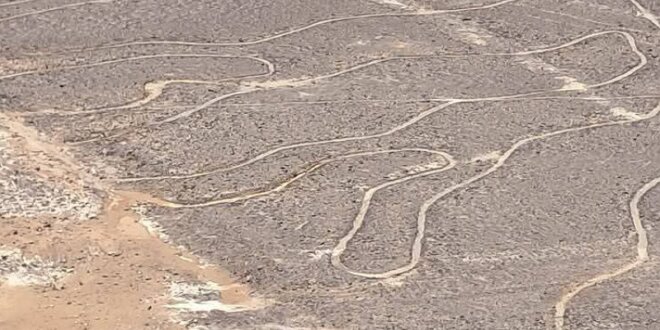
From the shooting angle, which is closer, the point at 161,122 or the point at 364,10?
the point at 161,122

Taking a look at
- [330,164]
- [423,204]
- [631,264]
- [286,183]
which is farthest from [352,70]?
[631,264]

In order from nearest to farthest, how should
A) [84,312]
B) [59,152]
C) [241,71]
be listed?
1. [84,312]
2. [59,152]
3. [241,71]

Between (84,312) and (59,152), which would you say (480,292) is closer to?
(84,312)

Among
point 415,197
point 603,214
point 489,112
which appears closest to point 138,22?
point 489,112

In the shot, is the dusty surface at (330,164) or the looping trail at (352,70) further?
the looping trail at (352,70)

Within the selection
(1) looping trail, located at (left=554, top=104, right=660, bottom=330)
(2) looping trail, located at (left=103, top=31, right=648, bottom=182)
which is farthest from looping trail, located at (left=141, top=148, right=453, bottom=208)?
(1) looping trail, located at (left=554, top=104, right=660, bottom=330)

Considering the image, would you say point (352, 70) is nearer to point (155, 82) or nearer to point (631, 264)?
point (155, 82)

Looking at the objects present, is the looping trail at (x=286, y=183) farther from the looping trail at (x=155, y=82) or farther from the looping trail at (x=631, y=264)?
the looping trail at (x=155, y=82)

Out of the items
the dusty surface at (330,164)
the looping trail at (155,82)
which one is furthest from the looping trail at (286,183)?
the looping trail at (155,82)
